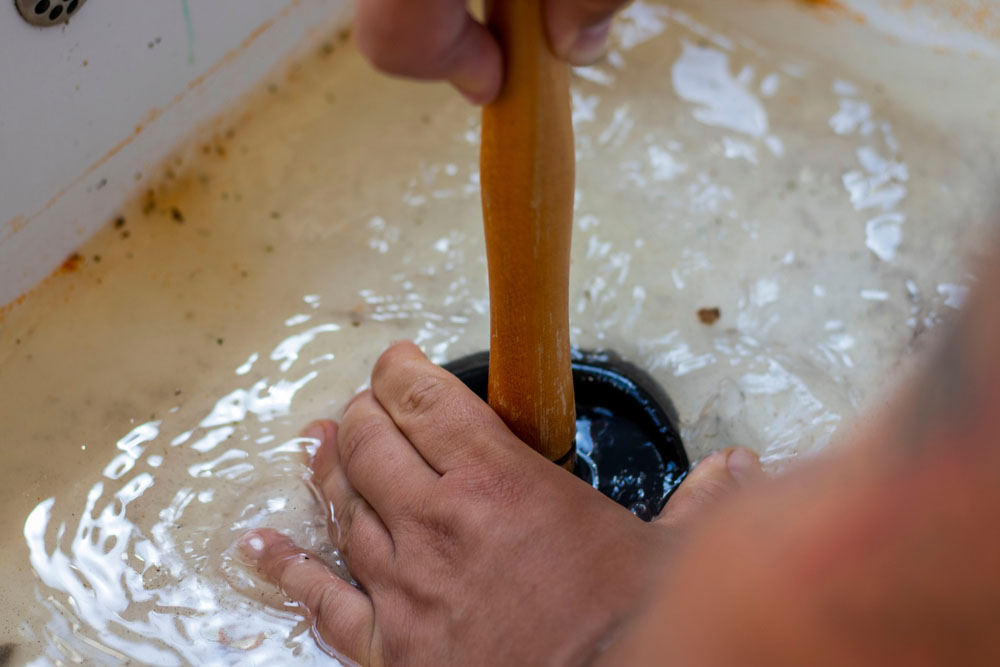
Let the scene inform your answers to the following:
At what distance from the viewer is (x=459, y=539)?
469mm

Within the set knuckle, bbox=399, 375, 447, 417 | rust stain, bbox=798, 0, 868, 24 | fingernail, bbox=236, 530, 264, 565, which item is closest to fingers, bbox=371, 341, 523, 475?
knuckle, bbox=399, 375, 447, 417

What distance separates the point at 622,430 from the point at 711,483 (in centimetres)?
9

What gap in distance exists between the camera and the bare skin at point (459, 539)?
42 cm

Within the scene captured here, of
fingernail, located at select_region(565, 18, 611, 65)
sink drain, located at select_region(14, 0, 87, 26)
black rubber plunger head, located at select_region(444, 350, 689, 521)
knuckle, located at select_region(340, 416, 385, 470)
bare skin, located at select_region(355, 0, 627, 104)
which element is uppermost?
bare skin, located at select_region(355, 0, 627, 104)

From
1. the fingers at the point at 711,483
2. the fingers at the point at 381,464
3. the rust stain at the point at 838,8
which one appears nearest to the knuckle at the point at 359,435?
the fingers at the point at 381,464

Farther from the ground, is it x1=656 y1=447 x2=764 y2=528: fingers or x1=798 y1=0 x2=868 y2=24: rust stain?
x1=798 y1=0 x2=868 y2=24: rust stain

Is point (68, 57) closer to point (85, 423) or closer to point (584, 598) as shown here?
point (85, 423)

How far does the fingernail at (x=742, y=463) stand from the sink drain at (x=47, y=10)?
0.50 metres

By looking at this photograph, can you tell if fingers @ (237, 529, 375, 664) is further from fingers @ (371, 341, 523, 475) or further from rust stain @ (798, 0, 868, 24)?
rust stain @ (798, 0, 868, 24)

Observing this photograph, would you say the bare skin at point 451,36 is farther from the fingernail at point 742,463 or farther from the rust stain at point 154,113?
the rust stain at point 154,113

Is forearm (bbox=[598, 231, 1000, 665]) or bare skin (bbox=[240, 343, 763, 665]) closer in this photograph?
forearm (bbox=[598, 231, 1000, 665])

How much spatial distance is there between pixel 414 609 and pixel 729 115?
50 centimetres

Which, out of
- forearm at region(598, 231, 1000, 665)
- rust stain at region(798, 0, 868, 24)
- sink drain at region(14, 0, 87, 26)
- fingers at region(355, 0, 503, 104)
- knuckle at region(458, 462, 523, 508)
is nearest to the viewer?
forearm at region(598, 231, 1000, 665)

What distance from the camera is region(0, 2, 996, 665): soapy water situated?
0.55 meters
